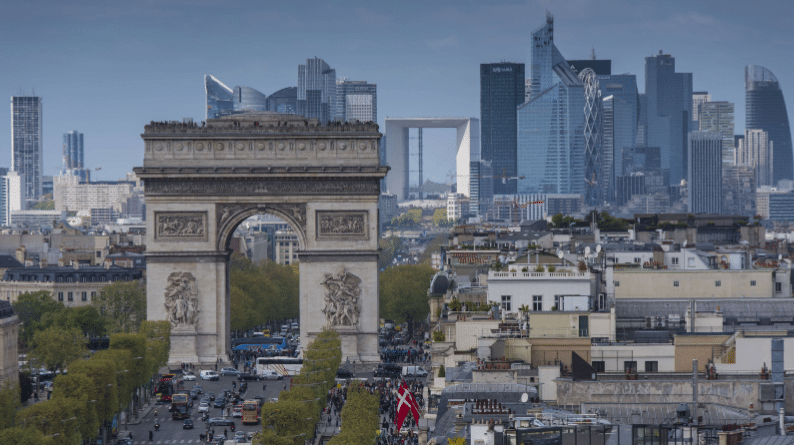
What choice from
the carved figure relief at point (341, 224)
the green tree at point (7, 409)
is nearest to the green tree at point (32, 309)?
the carved figure relief at point (341, 224)

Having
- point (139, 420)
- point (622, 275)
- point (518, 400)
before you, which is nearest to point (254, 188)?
point (139, 420)

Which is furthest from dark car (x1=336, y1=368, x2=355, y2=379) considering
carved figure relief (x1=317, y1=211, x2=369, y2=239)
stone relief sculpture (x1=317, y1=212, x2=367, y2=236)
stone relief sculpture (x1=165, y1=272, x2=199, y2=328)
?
stone relief sculpture (x1=165, y1=272, x2=199, y2=328)

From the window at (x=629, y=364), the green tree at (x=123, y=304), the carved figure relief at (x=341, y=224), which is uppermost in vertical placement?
the carved figure relief at (x=341, y=224)

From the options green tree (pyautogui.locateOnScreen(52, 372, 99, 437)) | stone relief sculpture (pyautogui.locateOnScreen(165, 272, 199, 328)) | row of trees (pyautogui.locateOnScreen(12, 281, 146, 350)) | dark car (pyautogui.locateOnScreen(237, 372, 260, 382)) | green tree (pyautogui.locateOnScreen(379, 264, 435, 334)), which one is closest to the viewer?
green tree (pyautogui.locateOnScreen(52, 372, 99, 437))

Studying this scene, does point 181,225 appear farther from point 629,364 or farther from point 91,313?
point 629,364

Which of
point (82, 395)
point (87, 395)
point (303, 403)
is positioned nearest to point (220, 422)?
point (87, 395)

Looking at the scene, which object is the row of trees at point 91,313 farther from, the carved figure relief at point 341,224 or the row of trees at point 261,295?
the carved figure relief at point 341,224

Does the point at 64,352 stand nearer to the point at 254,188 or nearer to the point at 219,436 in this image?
the point at 254,188

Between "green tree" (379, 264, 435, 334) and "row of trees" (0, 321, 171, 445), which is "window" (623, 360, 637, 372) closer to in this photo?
"row of trees" (0, 321, 171, 445)
